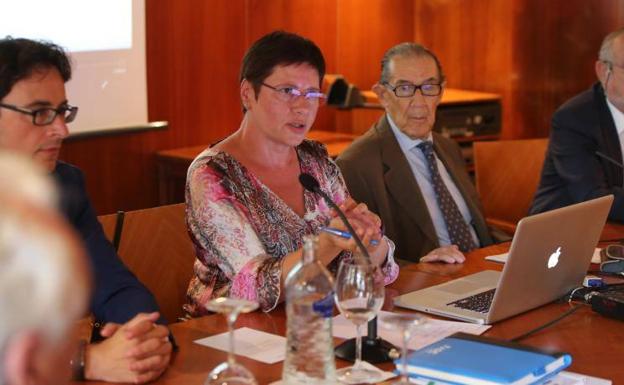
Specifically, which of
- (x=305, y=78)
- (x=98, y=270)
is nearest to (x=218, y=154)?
(x=305, y=78)

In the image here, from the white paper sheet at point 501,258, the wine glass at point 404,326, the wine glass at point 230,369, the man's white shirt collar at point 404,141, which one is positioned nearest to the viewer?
the wine glass at point 230,369

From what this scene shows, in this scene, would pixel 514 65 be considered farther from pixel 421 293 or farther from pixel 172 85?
pixel 421 293

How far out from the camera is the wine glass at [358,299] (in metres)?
1.78

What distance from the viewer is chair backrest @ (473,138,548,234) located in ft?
13.9

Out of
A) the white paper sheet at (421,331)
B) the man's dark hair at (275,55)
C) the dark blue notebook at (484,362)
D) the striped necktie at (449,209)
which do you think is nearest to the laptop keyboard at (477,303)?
the white paper sheet at (421,331)

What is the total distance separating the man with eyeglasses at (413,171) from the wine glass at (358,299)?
149 cm

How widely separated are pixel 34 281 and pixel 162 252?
2.12 metres

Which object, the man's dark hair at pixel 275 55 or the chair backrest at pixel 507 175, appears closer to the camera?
the man's dark hair at pixel 275 55

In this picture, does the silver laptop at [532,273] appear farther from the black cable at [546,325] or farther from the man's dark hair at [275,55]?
the man's dark hair at [275,55]

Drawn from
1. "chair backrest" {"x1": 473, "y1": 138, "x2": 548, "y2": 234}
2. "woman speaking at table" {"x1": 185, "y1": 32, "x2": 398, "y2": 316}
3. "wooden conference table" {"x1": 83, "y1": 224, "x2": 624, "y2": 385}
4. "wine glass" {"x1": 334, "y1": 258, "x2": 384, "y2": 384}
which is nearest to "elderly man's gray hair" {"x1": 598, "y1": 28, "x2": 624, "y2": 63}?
"chair backrest" {"x1": 473, "y1": 138, "x2": 548, "y2": 234}

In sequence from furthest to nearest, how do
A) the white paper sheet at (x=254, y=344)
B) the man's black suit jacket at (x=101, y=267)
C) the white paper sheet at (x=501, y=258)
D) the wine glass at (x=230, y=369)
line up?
the white paper sheet at (x=501, y=258)
the man's black suit jacket at (x=101, y=267)
the white paper sheet at (x=254, y=344)
the wine glass at (x=230, y=369)

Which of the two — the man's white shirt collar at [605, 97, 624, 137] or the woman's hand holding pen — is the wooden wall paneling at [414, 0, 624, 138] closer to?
the man's white shirt collar at [605, 97, 624, 137]

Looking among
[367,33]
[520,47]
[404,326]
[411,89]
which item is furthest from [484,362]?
[520,47]

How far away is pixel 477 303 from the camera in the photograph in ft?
7.63
